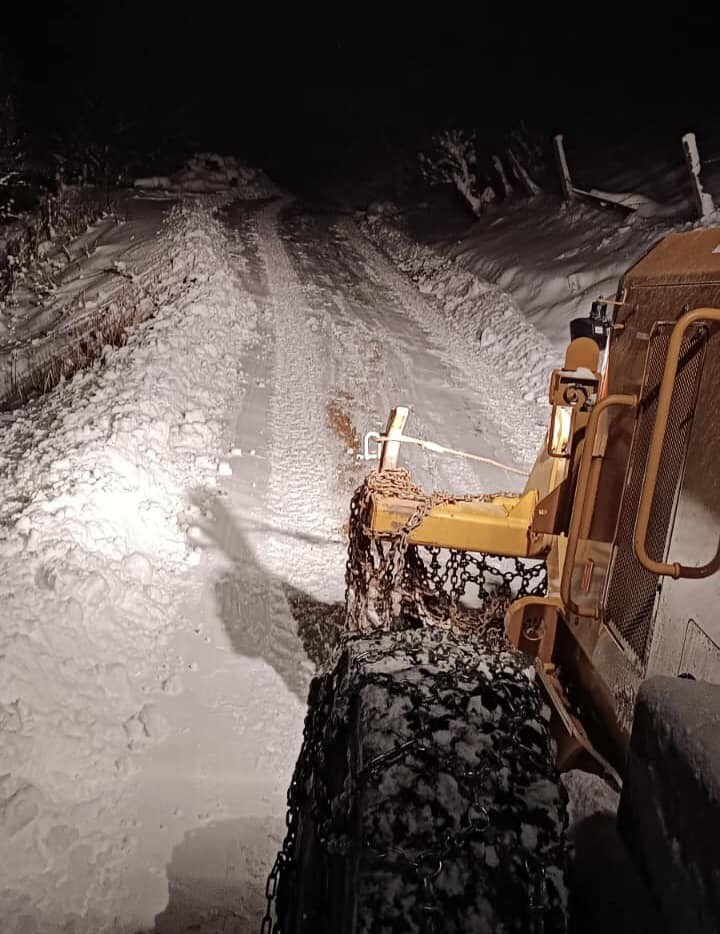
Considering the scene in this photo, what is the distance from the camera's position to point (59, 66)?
3916 centimetres

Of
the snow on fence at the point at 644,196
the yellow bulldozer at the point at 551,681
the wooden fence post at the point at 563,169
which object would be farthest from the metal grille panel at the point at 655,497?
the wooden fence post at the point at 563,169

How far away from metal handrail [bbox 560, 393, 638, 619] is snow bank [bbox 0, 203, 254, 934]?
6.95ft

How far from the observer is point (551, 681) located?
3.34 meters

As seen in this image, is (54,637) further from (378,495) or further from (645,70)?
(645,70)

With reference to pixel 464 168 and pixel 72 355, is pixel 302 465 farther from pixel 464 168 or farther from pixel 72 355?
pixel 464 168

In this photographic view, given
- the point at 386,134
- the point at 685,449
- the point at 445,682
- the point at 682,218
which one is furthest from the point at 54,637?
the point at 386,134

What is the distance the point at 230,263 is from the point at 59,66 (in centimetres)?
3163

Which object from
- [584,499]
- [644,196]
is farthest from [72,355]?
[644,196]

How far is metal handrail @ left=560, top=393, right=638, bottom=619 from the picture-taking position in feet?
8.62

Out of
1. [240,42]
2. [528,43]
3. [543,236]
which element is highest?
[240,42]

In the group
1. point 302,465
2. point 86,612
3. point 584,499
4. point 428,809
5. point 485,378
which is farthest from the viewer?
point 485,378

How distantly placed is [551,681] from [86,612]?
2.62 m

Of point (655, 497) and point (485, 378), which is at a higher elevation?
point (655, 497)

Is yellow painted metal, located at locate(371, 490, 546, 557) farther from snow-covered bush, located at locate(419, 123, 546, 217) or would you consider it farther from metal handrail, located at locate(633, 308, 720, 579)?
snow-covered bush, located at locate(419, 123, 546, 217)
